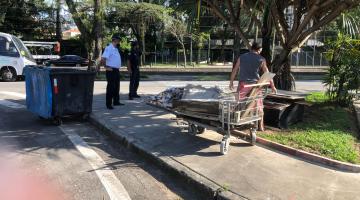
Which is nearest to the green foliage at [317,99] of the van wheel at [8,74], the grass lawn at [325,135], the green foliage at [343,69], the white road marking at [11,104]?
the green foliage at [343,69]

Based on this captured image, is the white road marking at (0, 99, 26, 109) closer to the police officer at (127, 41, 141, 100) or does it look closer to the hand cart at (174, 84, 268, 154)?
the police officer at (127, 41, 141, 100)

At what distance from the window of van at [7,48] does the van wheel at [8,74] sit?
A: 688 mm

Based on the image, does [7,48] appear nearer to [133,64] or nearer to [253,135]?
[133,64]

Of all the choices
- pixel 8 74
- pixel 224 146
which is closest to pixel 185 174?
pixel 224 146

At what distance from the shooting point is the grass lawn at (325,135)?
7.58m

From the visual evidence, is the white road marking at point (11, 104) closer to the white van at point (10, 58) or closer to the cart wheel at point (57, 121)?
the cart wheel at point (57, 121)

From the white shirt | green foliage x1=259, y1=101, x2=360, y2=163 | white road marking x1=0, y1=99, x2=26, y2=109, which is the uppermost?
the white shirt

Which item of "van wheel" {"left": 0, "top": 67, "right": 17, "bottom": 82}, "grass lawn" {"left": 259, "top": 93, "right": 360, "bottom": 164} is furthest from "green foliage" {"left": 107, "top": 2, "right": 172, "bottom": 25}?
"grass lawn" {"left": 259, "top": 93, "right": 360, "bottom": 164}

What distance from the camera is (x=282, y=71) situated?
12.0 meters

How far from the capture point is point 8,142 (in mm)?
8547

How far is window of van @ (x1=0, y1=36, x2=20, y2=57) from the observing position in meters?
21.7

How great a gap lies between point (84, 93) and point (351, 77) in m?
6.43

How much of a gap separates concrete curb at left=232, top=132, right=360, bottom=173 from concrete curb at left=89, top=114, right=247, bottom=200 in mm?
1856

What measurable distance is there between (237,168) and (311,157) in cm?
138
